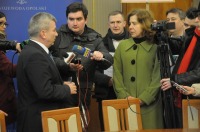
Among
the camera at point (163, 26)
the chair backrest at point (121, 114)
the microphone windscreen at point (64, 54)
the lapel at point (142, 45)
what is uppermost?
the camera at point (163, 26)

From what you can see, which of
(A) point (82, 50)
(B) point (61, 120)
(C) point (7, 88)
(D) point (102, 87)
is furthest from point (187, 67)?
(C) point (7, 88)

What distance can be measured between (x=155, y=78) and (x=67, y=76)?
72cm

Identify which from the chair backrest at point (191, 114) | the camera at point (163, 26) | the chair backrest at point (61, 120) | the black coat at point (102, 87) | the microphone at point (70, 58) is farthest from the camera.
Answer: the black coat at point (102, 87)

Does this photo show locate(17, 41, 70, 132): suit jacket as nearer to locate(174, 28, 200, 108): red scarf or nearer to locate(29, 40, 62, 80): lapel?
locate(29, 40, 62, 80): lapel

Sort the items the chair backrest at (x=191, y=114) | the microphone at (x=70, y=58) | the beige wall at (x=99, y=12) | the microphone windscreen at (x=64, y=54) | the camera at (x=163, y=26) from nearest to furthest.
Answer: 1. the chair backrest at (x=191, y=114)
2. the camera at (x=163, y=26)
3. the microphone at (x=70, y=58)
4. the microphone windscreen at (x=64, y=54)
5. the beige wall at (x=99, y=12)

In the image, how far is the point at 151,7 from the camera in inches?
228

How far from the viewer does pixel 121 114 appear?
2924 millimetres

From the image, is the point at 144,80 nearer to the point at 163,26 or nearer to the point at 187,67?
the point at 187,67

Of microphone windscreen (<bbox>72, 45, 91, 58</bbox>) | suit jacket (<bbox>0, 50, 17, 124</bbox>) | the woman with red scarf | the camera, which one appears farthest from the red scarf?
suit jacket (<bbox>0, 50, 17, 124</bbox>)

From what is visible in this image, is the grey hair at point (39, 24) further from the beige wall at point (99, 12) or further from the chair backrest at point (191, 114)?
the beige wall at point (99, 12)

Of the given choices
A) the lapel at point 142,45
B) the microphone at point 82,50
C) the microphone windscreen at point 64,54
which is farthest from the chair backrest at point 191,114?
the microphone windscreen at point 64,54

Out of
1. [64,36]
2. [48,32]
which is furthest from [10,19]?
[48,32]

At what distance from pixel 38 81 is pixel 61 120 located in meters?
0.30

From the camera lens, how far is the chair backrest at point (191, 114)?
284cm
